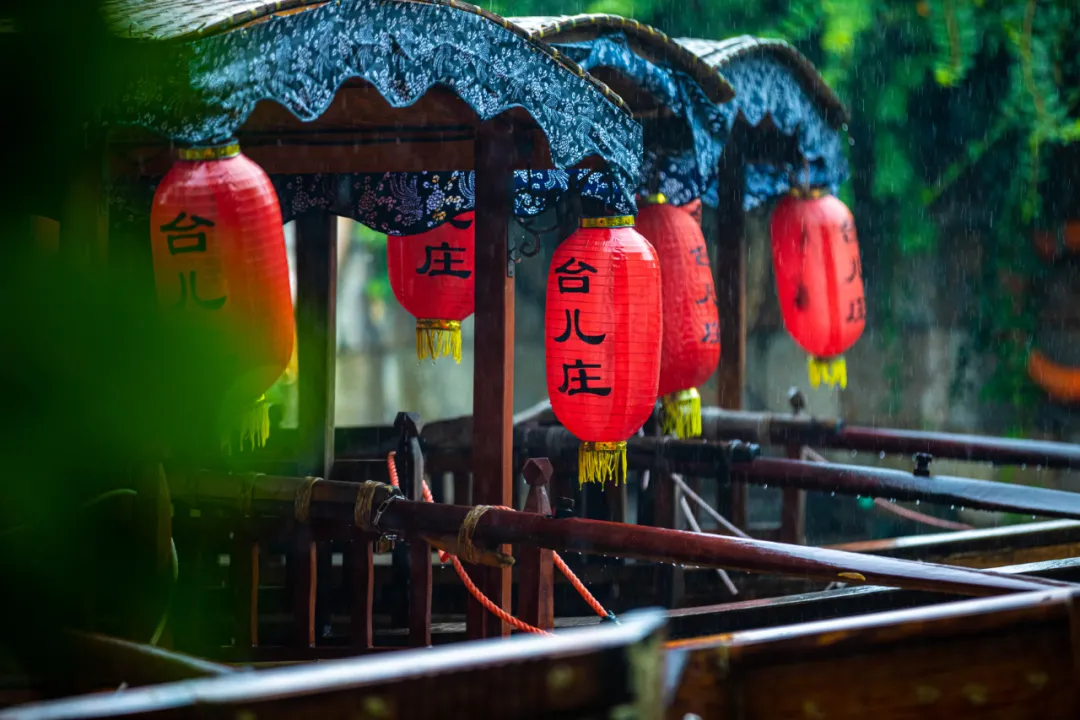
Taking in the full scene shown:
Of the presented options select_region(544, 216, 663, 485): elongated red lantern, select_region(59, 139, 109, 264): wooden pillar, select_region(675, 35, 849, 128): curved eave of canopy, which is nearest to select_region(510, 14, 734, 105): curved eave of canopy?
select_region(675, 35, 849, 128): curved eave of canopy

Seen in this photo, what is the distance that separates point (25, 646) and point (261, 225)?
6.38 ft

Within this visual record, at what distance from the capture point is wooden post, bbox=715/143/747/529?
6.19m

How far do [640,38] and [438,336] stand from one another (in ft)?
6.31

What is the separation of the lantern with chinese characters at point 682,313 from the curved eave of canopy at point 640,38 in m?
0.62

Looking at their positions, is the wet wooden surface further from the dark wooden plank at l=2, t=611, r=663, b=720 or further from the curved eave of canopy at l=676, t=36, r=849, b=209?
the curved eave of canopy at l=676, t=36, r=849, b=209

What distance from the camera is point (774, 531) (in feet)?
20.1

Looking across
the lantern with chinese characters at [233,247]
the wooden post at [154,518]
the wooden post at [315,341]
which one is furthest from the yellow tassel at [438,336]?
the lantern with chinese characters at [233,247]

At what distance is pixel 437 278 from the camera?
17.8 feet

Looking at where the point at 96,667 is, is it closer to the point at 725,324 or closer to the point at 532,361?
the point at 725,324

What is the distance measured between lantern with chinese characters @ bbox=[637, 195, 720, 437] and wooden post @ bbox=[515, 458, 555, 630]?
1.27 meters

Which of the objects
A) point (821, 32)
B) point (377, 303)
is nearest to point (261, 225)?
point (821, 32)

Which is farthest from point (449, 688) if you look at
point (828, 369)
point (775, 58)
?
point (828, 369)

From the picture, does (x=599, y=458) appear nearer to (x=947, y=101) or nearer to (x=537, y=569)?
(x=537, y=569)

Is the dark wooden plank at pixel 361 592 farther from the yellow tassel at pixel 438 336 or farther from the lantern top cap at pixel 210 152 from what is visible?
the lantern top cap at pixel 210 152
